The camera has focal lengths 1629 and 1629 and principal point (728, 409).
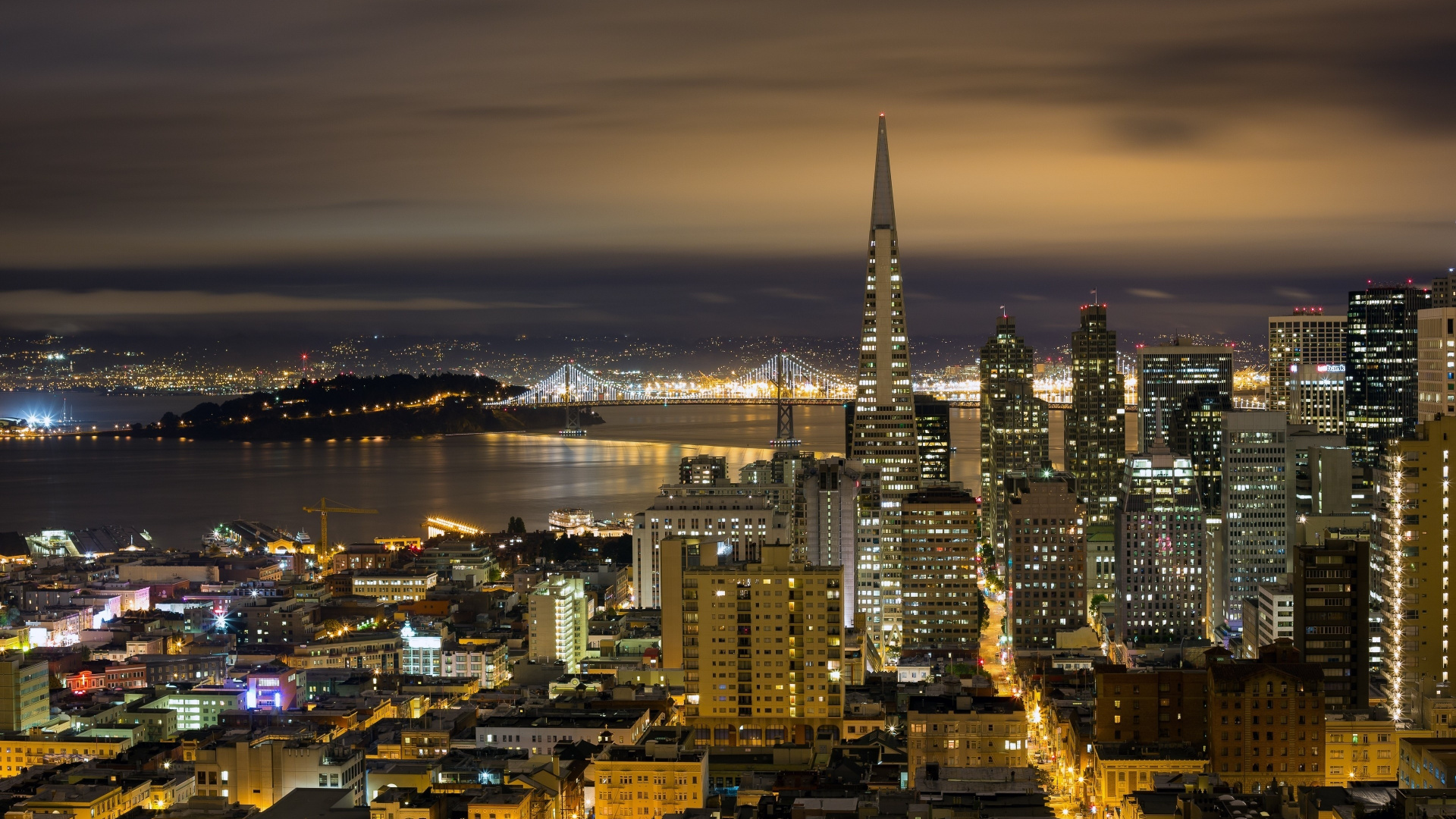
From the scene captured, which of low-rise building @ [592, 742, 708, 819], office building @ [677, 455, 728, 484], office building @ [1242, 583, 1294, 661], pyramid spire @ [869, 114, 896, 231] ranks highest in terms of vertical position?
pyramid spire @ [869, 114, 896, 231]

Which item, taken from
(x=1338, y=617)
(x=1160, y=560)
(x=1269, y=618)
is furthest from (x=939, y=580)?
(x=1338, y=617)

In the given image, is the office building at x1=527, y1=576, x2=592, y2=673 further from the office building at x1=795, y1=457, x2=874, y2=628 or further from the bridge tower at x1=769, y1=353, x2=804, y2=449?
the bridge tower at x1=769, y1=353, x2=804, y2=449

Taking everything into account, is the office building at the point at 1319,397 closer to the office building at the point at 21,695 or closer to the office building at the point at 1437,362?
the office building at the point at 1437,362

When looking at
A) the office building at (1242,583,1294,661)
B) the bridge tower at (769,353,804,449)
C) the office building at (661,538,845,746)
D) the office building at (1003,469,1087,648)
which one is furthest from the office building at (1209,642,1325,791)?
the bridge tower at (769,353,804,449)

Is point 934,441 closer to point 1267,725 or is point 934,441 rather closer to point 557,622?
point 557,622

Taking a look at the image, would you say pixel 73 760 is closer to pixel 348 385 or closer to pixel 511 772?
pixel 511 772

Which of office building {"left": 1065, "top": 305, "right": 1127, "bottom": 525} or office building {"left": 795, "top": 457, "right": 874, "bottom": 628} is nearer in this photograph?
office building {"left": 795, "top": 457, "right": 874, "bottom": 628}

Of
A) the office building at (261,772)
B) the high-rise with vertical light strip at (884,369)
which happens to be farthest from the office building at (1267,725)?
the high-rise with vertical light strip at (884,369)
